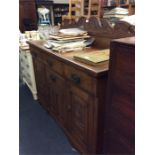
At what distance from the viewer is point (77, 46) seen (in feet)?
5.06

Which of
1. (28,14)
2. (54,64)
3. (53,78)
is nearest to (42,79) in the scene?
(53,78)

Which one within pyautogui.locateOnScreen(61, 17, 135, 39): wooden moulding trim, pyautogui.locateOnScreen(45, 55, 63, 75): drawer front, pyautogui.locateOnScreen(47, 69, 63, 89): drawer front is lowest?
pyautogui.locateOnScreen(47, 69, 63, 89): drawer front

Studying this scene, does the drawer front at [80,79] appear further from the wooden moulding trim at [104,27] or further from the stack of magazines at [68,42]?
the wooden moulding trim at [104,27]

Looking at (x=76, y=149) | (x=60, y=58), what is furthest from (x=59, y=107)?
(x=60, y=58)

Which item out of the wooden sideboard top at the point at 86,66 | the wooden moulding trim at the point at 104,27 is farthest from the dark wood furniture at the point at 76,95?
the wooden moulding trim at the point at 104,27

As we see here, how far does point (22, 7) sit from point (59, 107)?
3.64 metres

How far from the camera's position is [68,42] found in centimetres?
153

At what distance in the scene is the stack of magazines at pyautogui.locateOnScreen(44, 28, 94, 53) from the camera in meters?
1.49

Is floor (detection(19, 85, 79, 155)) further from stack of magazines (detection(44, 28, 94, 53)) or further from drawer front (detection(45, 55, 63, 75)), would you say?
stack of magazines (detection(44, 28, 94, 53))

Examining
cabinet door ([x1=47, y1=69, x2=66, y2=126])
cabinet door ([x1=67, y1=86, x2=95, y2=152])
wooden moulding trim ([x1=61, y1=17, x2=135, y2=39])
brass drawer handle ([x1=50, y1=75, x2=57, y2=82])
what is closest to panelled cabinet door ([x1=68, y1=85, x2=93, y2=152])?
cabinet door ([x1=67, y1=86, x2=95, y2=152])

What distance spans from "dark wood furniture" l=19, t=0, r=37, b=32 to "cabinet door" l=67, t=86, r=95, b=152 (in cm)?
349

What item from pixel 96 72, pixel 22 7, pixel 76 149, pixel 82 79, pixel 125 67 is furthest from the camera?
pixel 22 7

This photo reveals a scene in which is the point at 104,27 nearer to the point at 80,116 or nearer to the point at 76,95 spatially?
the point at 76,95
